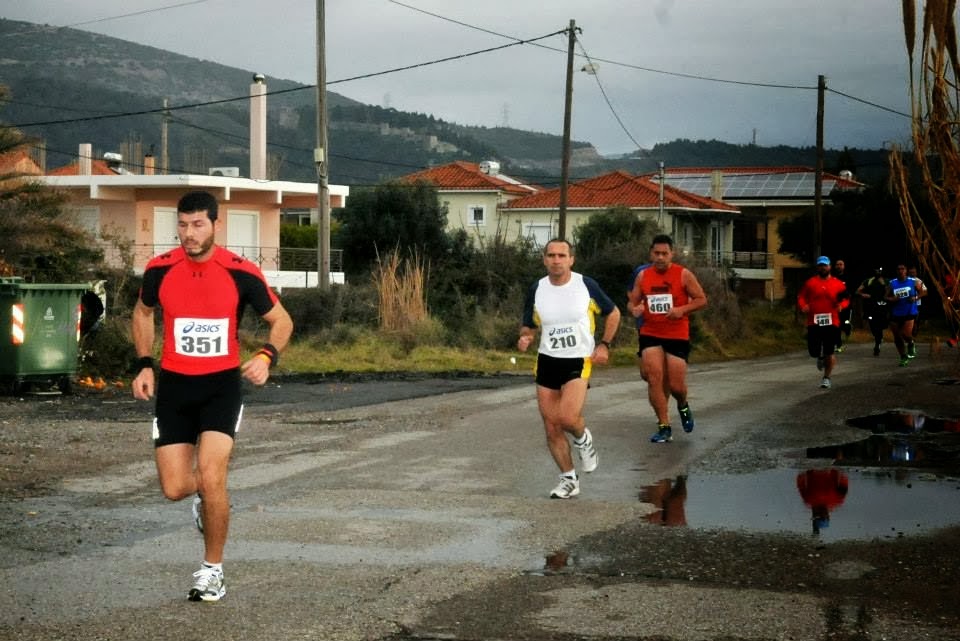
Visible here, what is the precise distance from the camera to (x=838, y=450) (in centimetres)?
1265

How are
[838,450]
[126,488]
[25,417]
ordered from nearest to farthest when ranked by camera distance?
[126,488]
[838,450]
[25,417]

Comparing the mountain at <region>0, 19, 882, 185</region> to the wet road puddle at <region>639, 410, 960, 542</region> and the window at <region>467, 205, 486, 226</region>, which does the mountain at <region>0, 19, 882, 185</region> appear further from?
the wet road puddle at <region>639, 410, 960, 542</region>

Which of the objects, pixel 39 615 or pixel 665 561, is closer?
pixel 39 615

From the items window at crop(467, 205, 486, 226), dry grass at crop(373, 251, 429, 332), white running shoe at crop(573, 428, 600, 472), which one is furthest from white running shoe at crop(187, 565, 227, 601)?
window at crop(467, 205, 486, 226)

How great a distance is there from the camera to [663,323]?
43.3 feet

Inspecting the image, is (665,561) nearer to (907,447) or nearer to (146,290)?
(146,290)

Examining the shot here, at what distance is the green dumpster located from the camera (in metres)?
18.0

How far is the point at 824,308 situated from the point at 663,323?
6.83 meters

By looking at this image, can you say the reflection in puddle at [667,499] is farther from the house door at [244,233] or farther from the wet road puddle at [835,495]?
the house door at [244,233]

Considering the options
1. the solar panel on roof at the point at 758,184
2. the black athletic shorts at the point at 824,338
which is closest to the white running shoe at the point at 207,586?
the black athletic shorts at the point at 824,338

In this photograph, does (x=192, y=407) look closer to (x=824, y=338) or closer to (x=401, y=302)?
(x=824, y=338)

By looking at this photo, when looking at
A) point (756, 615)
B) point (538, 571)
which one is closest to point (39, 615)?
point (538, 571)

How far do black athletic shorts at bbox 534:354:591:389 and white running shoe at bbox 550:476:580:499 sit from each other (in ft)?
2.25

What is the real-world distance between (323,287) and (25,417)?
17.0 meters
